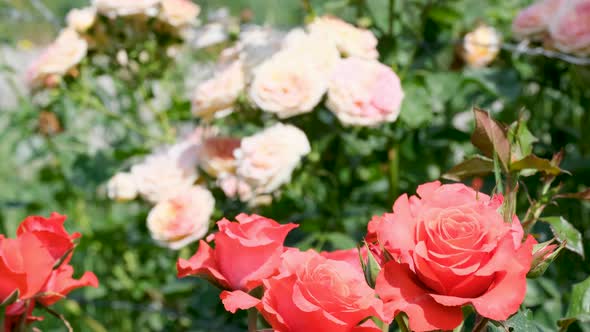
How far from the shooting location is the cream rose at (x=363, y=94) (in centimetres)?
108

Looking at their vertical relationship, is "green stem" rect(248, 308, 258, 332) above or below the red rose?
below

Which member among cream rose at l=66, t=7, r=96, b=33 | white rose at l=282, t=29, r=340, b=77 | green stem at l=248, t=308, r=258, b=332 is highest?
white rose at l=282, t=29, r=340, b=77

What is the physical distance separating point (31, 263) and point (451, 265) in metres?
0.36

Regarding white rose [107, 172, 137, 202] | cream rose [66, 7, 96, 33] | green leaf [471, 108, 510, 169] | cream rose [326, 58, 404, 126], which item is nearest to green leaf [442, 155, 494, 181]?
green leaf [471, 108, 510, 169]

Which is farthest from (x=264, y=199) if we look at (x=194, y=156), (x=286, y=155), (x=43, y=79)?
(x=43, y=79)

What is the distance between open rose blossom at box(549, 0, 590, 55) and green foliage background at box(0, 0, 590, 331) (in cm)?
5

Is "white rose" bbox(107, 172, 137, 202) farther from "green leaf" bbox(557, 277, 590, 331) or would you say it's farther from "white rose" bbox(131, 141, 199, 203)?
"green leaf" bbox(557, 277, 590, 331)

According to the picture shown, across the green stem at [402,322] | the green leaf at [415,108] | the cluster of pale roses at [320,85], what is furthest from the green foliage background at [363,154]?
the green stem at [402,322]

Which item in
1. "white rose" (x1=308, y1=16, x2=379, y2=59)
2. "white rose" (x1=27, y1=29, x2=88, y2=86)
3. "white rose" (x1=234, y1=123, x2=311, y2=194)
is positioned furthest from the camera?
"white rose" (x1=27, y1=29, x2=88, y2=86)

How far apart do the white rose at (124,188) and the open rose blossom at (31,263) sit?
23.8 inches

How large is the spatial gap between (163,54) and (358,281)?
44.8 inches

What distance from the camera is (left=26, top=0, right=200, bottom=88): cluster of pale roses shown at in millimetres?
1382

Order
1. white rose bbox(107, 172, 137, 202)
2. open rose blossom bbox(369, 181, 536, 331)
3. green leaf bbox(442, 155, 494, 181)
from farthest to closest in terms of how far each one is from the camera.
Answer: white rose bbox(107, 172, 137, 202)
green leaf bbox(442, 155, 494, 181)
open rose blossom bbox(369, 181, 536, 331)

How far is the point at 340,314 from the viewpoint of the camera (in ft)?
1.75
